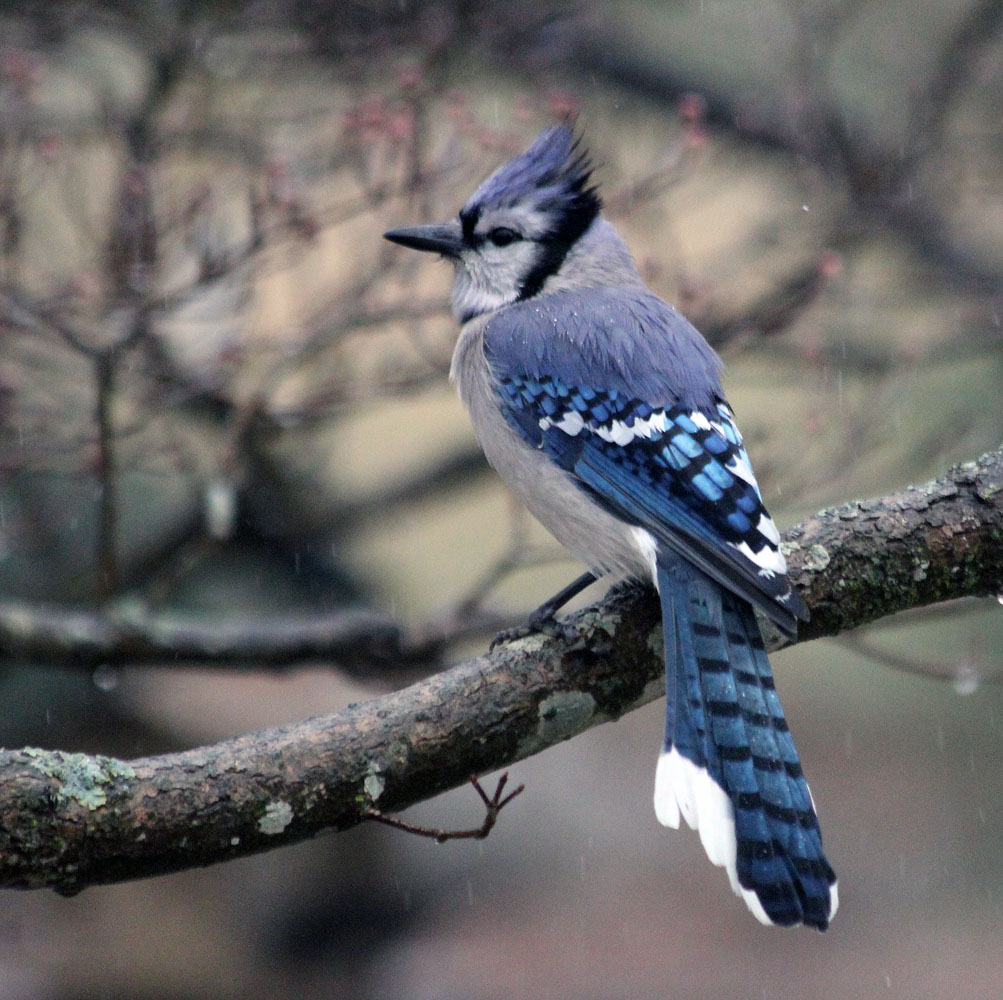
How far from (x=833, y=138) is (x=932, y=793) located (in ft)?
11.1

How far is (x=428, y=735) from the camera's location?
5.82ft

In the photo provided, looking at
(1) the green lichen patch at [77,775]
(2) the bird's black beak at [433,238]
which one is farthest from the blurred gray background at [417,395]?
(1) the green lichen patch at [77,775]

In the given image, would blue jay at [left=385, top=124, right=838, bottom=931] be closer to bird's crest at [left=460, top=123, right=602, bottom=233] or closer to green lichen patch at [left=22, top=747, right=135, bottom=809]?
bird's crest at [left=460, top=123, right=602, bottom=233]

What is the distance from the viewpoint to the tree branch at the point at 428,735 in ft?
5.20

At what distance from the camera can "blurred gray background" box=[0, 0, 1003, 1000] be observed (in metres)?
2.86

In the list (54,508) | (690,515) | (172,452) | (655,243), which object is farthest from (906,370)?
(54,508)

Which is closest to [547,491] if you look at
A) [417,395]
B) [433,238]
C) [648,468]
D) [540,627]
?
[648,468]

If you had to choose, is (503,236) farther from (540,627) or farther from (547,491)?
(540,627)

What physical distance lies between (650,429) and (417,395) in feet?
3.28

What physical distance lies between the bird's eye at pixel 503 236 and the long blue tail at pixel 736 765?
93cm

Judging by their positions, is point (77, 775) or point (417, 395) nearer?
point (77, 775)

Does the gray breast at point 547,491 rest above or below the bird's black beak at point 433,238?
below

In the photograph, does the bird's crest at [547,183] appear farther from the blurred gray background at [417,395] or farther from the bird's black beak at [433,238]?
the blurred gray background at [417,395]

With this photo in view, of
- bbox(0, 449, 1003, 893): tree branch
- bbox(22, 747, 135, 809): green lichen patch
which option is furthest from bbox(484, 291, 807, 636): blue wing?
bbox(22, 747, 135, 809): green lichen patch
